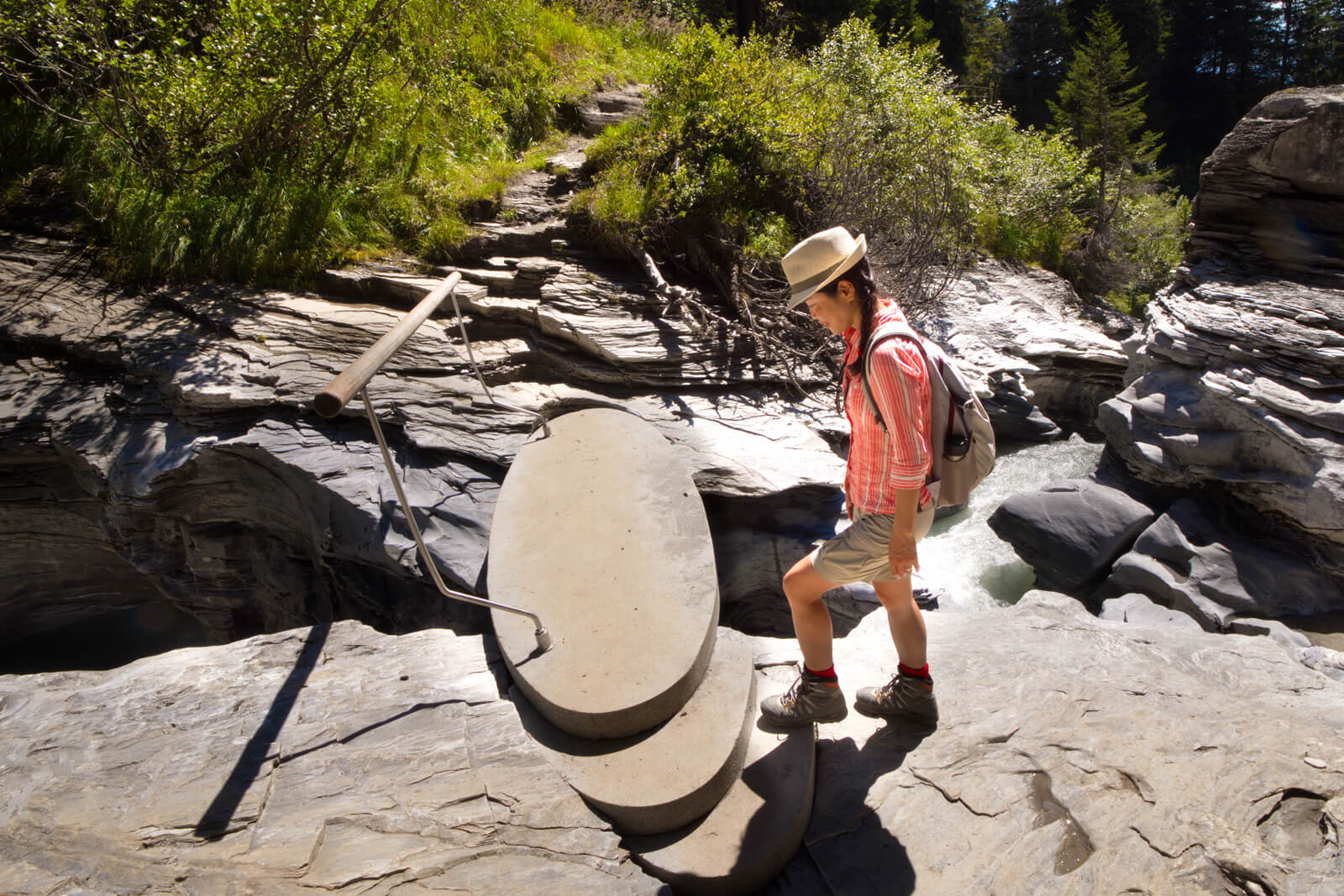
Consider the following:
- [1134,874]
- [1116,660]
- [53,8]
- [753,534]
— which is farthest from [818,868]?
[53,8]

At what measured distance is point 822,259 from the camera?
2.54 metres

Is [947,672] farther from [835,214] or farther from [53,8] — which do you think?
[53,8]

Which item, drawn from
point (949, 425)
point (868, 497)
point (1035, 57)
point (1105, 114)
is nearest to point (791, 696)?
point (868, 497)

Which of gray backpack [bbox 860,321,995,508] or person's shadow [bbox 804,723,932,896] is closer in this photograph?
gray backpack [bbox 860,321,995,508]

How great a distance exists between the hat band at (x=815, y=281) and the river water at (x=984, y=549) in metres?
3.55

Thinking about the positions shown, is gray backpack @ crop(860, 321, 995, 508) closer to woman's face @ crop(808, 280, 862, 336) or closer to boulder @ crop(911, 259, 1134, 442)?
woman's face @ crop(808, 280, 862, 336)

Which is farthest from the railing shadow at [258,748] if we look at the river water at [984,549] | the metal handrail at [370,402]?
the river water at [984,549]

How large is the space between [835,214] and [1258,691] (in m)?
6.27

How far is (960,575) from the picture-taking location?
6.52m

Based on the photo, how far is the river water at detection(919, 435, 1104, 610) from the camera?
6.26 metres

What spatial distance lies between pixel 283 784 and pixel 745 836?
161cm

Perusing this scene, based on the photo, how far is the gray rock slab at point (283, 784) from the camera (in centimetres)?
203

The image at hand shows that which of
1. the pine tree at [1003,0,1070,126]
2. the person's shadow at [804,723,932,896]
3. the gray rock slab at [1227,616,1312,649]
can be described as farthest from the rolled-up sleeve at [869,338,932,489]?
Answer: the pine tree at [1003,0,1070,126]

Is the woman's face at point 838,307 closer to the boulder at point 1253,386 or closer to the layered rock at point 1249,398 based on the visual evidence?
the layered rock at point 1249,398
